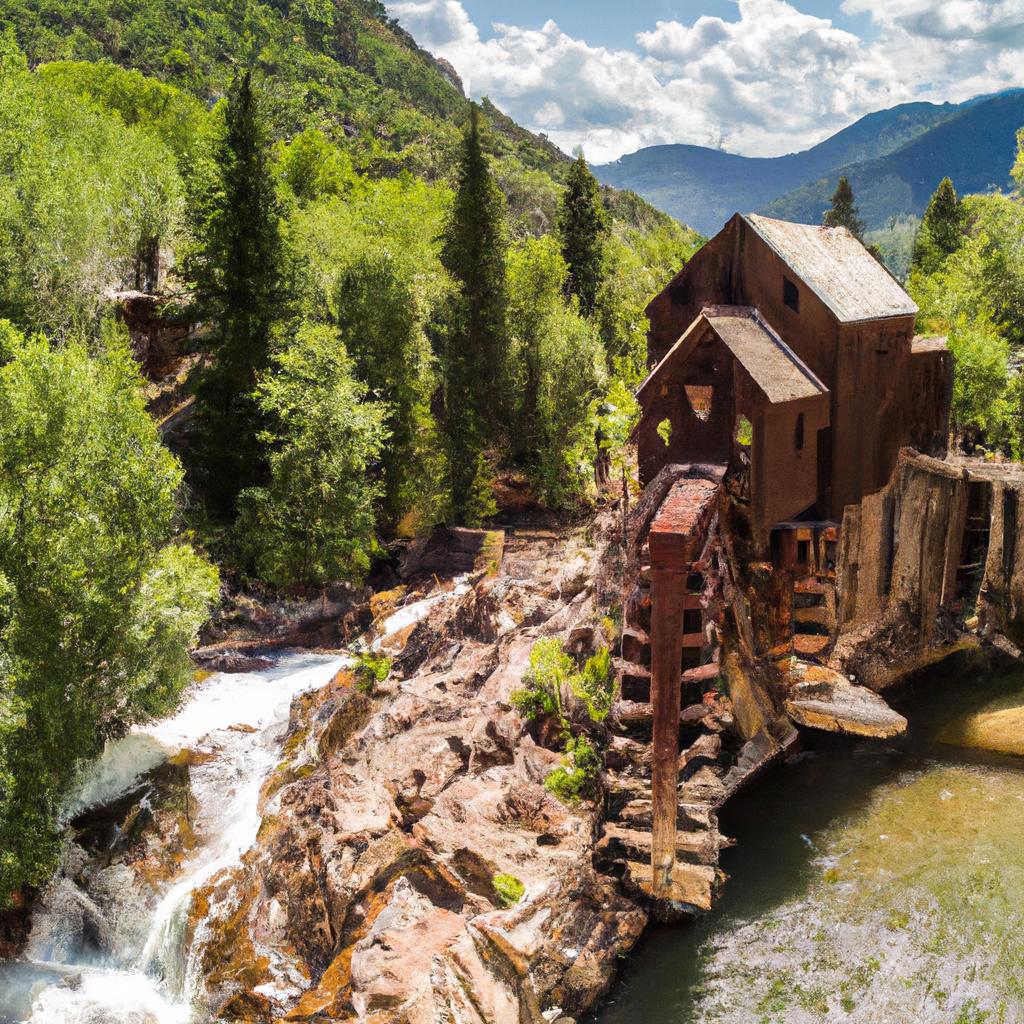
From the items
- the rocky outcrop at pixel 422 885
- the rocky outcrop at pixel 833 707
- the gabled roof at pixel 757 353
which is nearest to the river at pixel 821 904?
the rocky outcrop at pixel 833 707

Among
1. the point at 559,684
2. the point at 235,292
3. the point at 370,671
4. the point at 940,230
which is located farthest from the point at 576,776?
the point at 940,230

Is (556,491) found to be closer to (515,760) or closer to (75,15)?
(515,760)

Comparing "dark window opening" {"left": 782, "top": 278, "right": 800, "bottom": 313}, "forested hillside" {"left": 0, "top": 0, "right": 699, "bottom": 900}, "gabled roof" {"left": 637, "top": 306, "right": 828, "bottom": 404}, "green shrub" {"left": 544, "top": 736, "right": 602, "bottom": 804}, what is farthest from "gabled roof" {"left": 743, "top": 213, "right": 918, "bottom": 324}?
"green shrub" {"left": 544, "top": 736, "right": 602, "bottom": 804}

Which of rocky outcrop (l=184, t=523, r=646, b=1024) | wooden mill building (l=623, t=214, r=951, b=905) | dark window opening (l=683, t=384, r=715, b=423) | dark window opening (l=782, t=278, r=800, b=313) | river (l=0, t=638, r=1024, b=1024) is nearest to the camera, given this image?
rocky outcrop (l=184, t=523, r=646, b=1024)

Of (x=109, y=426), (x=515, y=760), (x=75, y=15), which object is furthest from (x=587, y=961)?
(x=75, y=15)

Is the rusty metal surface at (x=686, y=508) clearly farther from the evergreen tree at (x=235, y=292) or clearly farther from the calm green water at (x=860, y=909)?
the evergreen tree at (x=235, y=292)

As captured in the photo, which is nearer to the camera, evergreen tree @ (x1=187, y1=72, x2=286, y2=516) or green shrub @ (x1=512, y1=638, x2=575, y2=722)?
green shrub @ (x1=512, y1=638, x2=575, y2=722)

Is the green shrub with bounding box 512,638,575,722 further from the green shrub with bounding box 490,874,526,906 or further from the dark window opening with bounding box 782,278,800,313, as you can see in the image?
the dark window opening with bounding box 782,278,800,313

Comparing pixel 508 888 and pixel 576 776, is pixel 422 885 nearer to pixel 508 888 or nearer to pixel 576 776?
pixel 508 888
